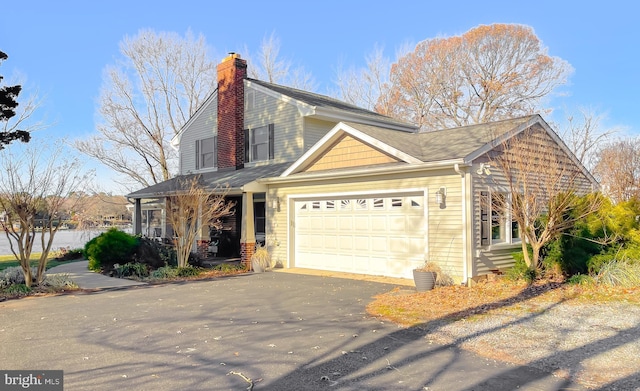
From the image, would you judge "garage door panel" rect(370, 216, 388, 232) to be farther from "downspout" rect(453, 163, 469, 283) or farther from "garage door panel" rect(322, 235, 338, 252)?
"downspout" rect(453, 163, 469, 283)

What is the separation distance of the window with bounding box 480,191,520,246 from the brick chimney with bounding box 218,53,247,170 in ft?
35.0

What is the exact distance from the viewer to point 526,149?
12.0 metres

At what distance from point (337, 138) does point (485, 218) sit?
4.74m

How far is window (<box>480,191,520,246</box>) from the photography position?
1129 centimetres

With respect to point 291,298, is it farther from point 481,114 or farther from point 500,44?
point 500,44

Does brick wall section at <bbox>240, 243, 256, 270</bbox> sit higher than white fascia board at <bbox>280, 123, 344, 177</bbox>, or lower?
lower

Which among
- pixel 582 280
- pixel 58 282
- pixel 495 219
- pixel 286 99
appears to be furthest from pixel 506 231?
pixel 58 282

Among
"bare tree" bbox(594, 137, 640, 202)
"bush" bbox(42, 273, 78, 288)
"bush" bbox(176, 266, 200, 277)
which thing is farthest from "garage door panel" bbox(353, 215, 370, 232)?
"bare tree" bbox(594, 137, 640, 202)

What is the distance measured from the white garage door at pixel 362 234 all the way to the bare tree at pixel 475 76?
58.8 feet

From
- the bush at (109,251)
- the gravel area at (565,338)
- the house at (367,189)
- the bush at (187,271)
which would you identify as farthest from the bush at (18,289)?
the gravel area at (565,338)

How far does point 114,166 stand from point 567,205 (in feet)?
90.9

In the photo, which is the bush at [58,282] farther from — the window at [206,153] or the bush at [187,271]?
Answer: the window at [206,153]

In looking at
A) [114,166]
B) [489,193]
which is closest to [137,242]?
[489,193]

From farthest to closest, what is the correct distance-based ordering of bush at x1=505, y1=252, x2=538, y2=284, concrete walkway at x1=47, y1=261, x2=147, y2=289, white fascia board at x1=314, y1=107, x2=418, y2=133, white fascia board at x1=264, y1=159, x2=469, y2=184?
white fascia board at x1=314, y1=107, x2=418, y2=133 → concrete walkway at x1=47, y1=261, x2=147, y2=289 → white fascia board at x1=264, y1=159, x2=469, y2=184 → bush at x1=505, y1=252, x2=538, y2=284
